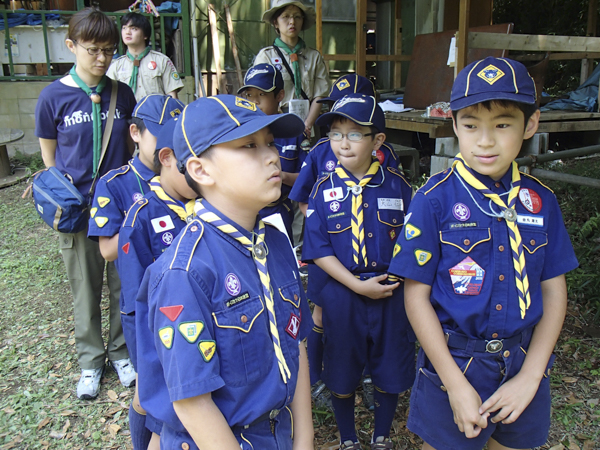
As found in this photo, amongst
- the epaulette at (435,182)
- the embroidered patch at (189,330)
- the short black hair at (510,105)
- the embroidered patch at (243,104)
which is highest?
the embroidered patch at (243,104)

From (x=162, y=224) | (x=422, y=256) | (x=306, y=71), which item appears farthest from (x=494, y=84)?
(x=306, y=71)

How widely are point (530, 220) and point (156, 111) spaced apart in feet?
5.49

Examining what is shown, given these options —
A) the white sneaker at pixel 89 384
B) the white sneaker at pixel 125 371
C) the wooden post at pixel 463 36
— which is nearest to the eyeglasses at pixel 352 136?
the white sneaker at pixel 125 371

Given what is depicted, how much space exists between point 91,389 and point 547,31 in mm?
11717

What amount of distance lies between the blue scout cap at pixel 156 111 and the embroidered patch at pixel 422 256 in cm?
130

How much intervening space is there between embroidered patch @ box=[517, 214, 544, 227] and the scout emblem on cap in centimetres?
46

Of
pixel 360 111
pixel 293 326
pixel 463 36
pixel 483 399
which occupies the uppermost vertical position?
pixel 463 36

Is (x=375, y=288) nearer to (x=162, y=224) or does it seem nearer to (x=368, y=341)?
→ (x=368, y=341)

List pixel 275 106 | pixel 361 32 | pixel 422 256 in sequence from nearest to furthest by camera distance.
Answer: pixel 422 256 < pixel 275 106 < pixel 361 32

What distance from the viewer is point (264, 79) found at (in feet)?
10.9

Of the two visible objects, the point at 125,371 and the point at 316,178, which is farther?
the point at 125,371

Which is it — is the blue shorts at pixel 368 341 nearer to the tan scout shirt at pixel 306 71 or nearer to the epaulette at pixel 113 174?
the epaulette at pixel 113 174

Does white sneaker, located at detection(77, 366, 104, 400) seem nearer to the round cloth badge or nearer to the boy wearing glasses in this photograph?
the round cloth badge

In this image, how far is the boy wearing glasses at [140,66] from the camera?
16.3 ft
